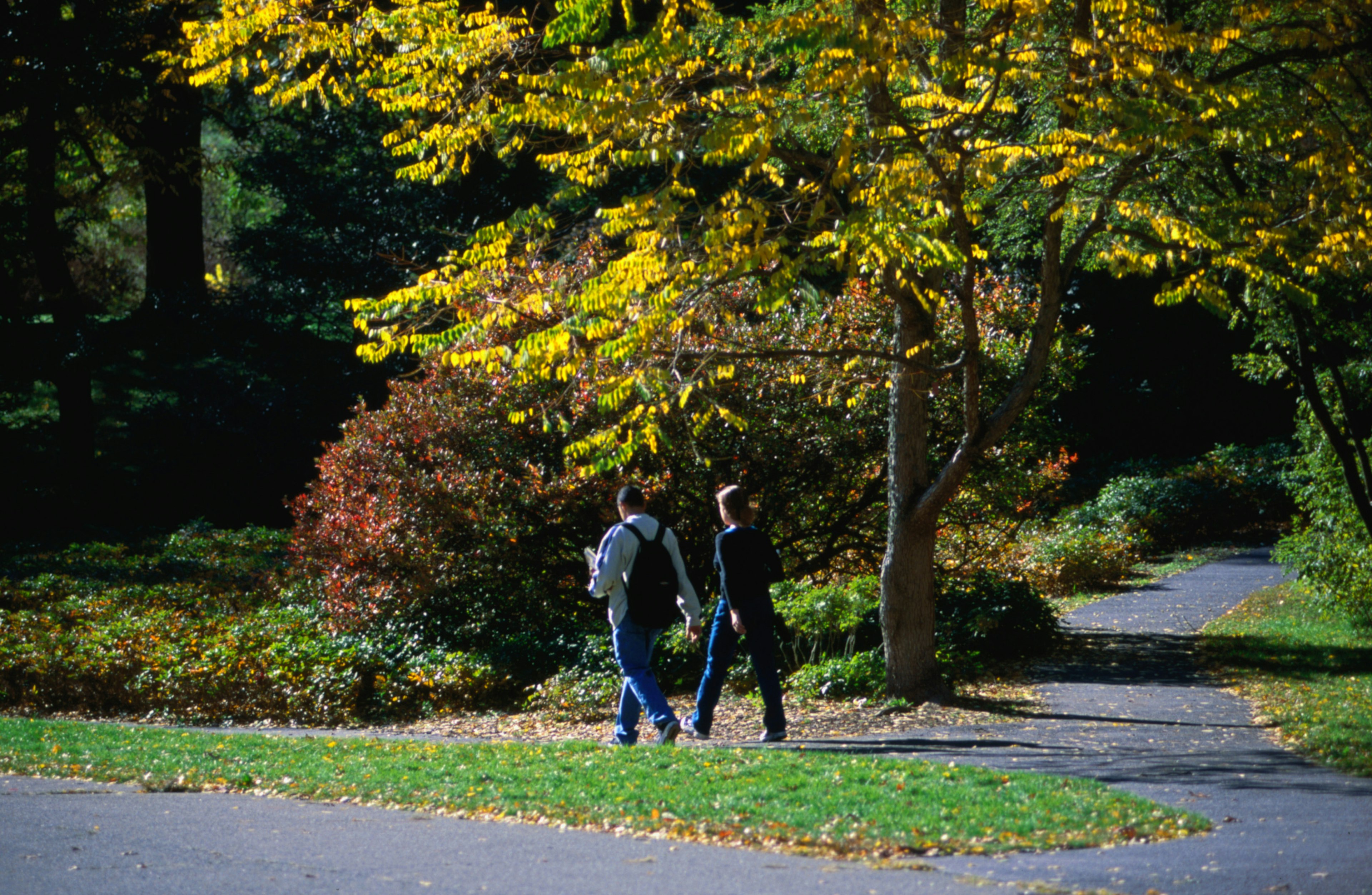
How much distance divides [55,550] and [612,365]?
44.2ft

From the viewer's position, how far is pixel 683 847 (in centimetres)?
530

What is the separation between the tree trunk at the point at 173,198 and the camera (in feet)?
75.4

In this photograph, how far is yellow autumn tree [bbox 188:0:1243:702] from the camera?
7.39 m

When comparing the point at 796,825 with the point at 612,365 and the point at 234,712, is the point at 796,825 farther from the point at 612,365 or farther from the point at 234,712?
the point at 234,712

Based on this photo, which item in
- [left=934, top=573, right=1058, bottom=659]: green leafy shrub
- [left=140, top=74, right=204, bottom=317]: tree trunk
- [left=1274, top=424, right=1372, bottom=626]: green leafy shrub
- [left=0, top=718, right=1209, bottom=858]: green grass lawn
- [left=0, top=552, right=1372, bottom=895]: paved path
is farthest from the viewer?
[left=140, top=74, right=204, bottom=317]: tree trunk

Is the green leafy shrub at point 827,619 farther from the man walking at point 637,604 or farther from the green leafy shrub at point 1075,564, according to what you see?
the green leafy shrub at point 1075,564

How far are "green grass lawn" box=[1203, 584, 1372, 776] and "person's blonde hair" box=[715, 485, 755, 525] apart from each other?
3745 mm

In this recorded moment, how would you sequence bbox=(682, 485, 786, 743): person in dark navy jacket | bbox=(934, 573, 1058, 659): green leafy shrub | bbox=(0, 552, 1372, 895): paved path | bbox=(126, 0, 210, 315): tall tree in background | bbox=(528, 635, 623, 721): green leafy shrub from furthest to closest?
bbox=(126, 0, 210, 315): tall tree in background → bbox=(934, 573, 1058, 659): green leafy shrub → bbox=(528, 635, 623, 721): green leafy shrub → bbox=(682, 485, 786, 743): person in dark navy jacket → bbox=(0, 552, 1372, 895): paved path

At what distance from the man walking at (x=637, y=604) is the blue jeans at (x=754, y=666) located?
385mm

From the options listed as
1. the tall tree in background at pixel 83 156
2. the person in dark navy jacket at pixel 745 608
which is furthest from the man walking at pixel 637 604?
the tall tree in background at pixel 83 156

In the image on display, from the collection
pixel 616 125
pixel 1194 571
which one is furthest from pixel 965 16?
pixel 1194 571

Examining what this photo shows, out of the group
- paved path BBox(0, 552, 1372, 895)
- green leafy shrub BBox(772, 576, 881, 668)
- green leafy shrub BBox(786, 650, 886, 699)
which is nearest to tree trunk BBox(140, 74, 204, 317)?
green leafy shrub BBox(772, 576, 881, 668)

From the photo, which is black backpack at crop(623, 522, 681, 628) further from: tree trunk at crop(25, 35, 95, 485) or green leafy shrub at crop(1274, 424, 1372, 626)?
tree trunk at crop(25, 35, 95, 485)

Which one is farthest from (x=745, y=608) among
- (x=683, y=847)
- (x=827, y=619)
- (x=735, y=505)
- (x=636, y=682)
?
A: (x=827, y=619)
